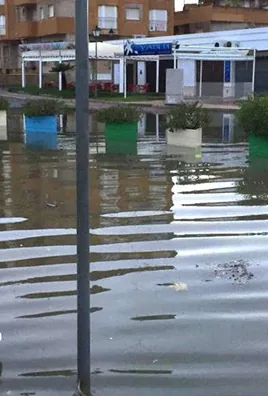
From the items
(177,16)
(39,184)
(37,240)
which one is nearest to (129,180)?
(39,184)

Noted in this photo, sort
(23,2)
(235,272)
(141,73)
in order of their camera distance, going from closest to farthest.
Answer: (235,272)
(141,73)
(23,2)

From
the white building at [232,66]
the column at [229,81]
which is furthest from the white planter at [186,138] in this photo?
the column at [229,81]

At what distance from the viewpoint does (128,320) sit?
5137 millimetres

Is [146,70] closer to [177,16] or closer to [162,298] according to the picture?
[177,16]

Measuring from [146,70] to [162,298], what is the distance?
48.5m

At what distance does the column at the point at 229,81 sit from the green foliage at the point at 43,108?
89.2 feet

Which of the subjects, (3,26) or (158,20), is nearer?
(158,20)

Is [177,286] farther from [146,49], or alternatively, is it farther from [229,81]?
[229,81]

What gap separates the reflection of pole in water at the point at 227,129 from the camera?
19.4m

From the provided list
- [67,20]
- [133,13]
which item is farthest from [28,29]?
[133,13]

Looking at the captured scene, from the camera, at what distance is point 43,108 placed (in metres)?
19.4

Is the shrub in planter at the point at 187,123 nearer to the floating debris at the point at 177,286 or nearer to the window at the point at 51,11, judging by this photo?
the floating debris at the point at 177,286

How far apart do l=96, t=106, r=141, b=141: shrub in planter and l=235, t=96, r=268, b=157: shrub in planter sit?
375cm

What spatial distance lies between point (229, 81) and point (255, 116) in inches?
1256
